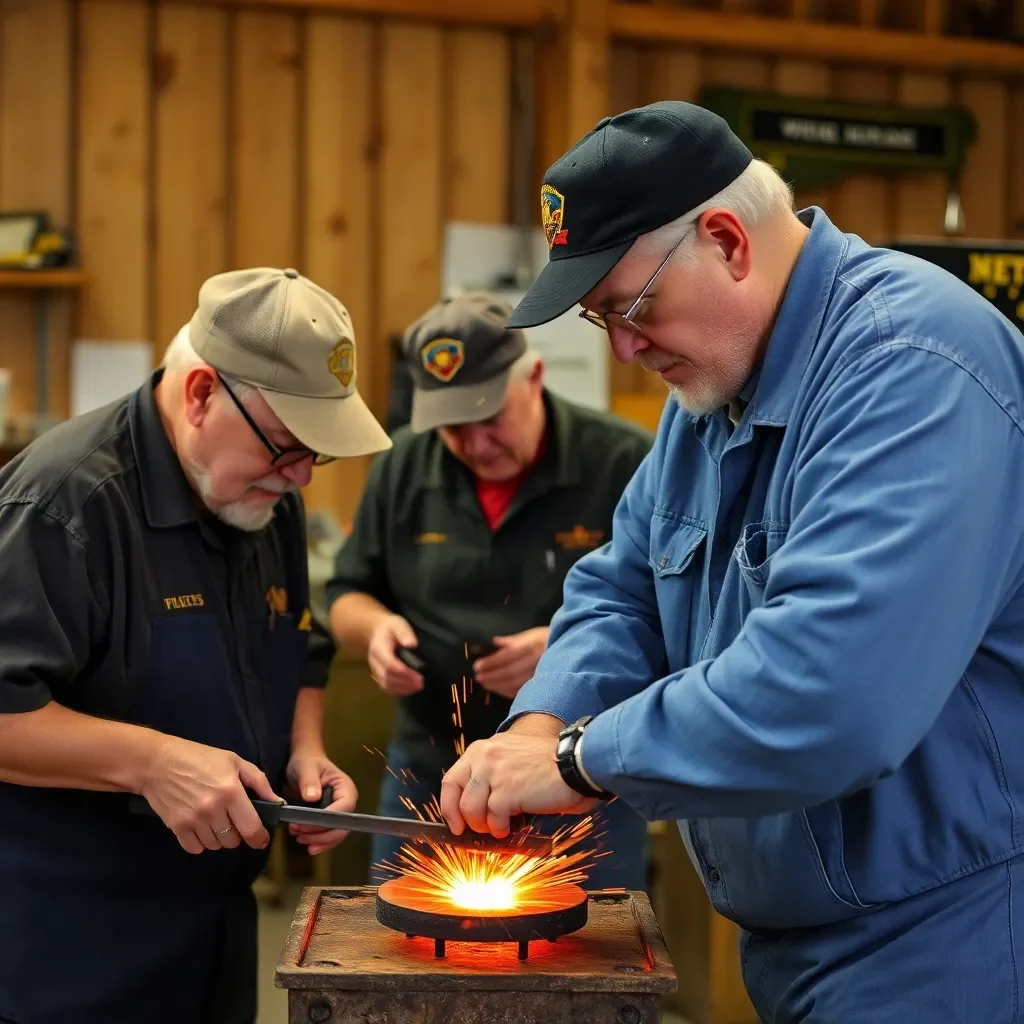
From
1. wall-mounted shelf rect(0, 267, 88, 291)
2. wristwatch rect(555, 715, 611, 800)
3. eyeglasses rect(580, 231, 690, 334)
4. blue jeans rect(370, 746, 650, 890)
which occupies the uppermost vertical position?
eyeglasses rect(580, 231, 690, 334)

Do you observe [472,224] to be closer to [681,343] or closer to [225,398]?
[225,398]

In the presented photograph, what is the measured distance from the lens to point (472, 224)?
545 centimetres

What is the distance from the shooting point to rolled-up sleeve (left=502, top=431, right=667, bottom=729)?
192 centimetres

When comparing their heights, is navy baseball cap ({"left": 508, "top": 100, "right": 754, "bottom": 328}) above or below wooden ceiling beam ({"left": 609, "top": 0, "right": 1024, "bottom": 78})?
Answer: below

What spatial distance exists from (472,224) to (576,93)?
2.10 ft

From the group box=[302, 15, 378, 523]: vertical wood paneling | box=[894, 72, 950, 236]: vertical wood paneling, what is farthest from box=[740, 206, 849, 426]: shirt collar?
box=[894, 72, 950, 236]: vertical wood paneling

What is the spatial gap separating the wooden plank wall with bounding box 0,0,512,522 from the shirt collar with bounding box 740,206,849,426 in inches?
146

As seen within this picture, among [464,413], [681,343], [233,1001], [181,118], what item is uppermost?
[181,118]

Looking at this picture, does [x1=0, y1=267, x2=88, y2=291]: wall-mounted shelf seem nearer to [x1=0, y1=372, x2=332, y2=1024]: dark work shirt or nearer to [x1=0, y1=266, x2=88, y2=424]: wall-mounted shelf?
[x1=0, y1=266, x2=88, y2=424]: wall-mounted shelf

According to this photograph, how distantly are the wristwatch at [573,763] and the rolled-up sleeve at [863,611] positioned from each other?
0.11m

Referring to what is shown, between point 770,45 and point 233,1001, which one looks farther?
point 770,45

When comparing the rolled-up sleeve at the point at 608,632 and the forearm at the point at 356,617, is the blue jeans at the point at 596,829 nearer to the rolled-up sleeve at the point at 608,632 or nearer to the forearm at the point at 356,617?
the forearm at the point at 356,617

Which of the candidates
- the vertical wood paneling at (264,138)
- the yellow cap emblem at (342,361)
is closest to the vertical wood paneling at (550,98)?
the vertical wood paneling at (264,138)

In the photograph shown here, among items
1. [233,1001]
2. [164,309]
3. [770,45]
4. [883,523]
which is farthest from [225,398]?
[770,45]
